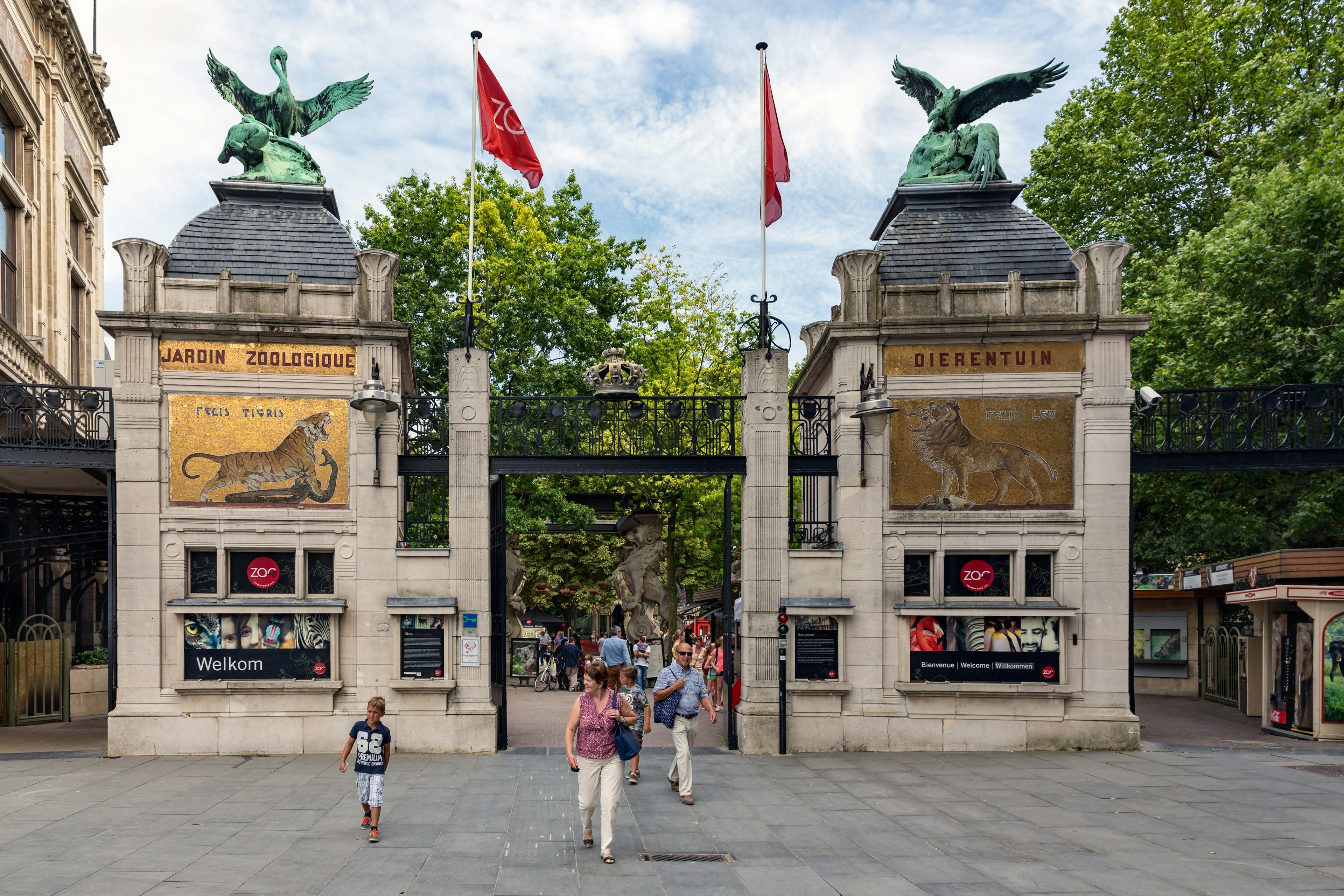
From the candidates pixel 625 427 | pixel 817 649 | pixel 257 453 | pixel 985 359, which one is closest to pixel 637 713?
pixel 817 649

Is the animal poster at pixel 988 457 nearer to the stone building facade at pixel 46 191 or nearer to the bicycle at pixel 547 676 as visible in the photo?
the bicycle at pixel 547 676

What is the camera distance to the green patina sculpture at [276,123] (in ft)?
54.0

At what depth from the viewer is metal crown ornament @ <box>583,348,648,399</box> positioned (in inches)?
632

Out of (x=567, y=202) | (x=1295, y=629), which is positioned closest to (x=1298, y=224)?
(x=1295, y=629)

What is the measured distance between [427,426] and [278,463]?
248 centimetres

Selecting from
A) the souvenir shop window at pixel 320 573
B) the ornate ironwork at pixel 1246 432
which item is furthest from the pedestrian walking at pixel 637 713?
the ornate ironwork at pixel 1246 432

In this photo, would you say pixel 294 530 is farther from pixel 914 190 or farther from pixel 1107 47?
pixel 1107 47

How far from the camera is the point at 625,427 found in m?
16.4

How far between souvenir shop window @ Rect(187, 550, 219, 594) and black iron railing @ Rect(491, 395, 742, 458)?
496 cm

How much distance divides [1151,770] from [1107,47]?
24.2m

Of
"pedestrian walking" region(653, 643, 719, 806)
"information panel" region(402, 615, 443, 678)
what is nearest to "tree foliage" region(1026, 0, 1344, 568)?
"pedestrian walking" region(653, 643, 719, 806)

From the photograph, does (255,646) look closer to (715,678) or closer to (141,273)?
(141,273)

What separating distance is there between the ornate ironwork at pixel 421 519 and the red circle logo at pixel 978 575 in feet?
29.0

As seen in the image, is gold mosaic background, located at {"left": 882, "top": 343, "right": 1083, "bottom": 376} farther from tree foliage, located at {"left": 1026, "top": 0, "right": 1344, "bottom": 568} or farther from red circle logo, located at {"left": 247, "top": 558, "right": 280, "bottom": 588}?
red circle logo, located at {"left": 247, "top": 558, "right": 280, "bottom": 588}
